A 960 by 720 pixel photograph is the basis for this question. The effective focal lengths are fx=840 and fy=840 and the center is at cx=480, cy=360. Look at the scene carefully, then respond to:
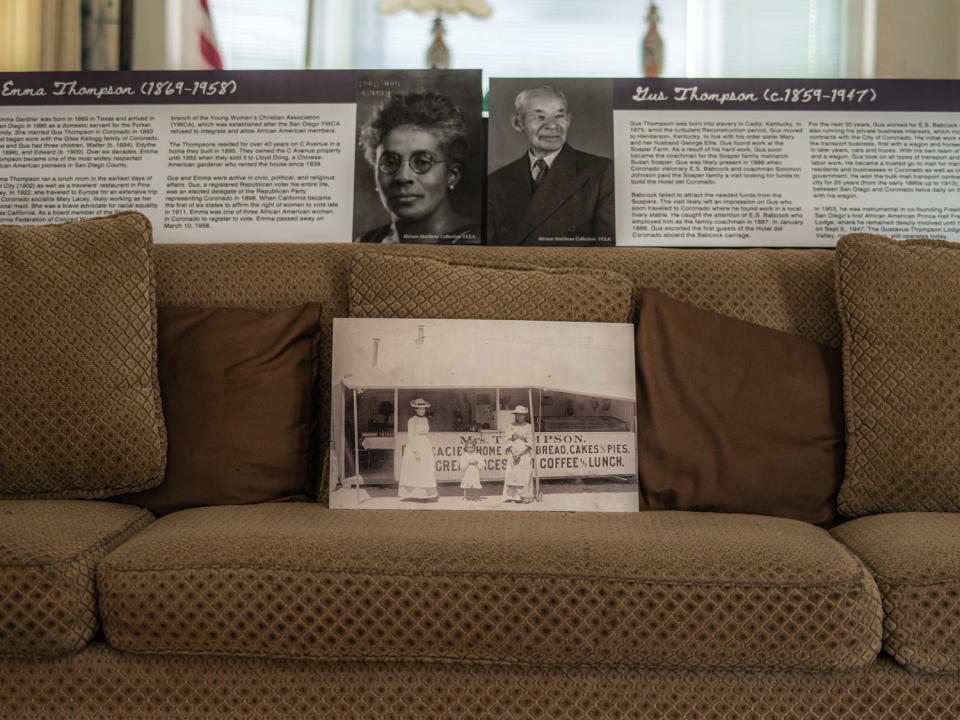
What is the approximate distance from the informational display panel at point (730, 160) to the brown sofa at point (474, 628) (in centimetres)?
105

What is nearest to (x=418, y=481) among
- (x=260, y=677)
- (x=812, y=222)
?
(x=260, y=677)

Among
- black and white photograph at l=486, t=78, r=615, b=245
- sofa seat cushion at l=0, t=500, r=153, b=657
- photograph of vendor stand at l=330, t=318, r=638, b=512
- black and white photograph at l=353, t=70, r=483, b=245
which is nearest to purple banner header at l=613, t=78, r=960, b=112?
black and white photograph at l=486, t=78, r=615, b=245

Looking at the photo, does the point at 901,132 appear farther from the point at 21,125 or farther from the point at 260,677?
the point at 21,125

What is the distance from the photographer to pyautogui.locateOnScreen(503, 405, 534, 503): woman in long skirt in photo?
4.88ft

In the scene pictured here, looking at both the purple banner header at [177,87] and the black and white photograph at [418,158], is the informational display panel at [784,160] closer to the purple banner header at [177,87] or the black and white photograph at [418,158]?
the black and white photograph at [418,158]

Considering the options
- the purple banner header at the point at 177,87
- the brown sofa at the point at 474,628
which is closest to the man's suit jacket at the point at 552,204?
the purple banner header at the point at 177,87

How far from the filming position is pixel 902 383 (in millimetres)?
1475

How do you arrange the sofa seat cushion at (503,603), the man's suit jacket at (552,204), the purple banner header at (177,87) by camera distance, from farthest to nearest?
the purple banner header at (177,87) → the man's suit jacket at (552,204) → the sofa seat cushion at (503,603)

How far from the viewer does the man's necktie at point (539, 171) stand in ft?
6.84

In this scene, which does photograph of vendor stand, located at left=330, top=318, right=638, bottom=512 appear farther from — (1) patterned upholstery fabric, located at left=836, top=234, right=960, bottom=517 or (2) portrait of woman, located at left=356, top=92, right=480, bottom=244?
(2) portrait of woman, located at left=356, top=92, right=480, bottom=244

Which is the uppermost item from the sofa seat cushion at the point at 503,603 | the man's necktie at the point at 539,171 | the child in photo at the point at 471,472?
A: the man's necktie at the point at 539,171

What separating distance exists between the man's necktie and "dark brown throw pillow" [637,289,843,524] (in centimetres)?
61

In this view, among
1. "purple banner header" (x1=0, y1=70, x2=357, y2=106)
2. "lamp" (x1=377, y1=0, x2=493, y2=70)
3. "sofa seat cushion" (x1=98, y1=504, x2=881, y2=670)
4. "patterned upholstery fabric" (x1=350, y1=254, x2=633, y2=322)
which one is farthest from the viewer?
"lamp" (x1=377, y1=0, x2=493, y2=70)

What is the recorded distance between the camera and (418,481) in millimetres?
1490
